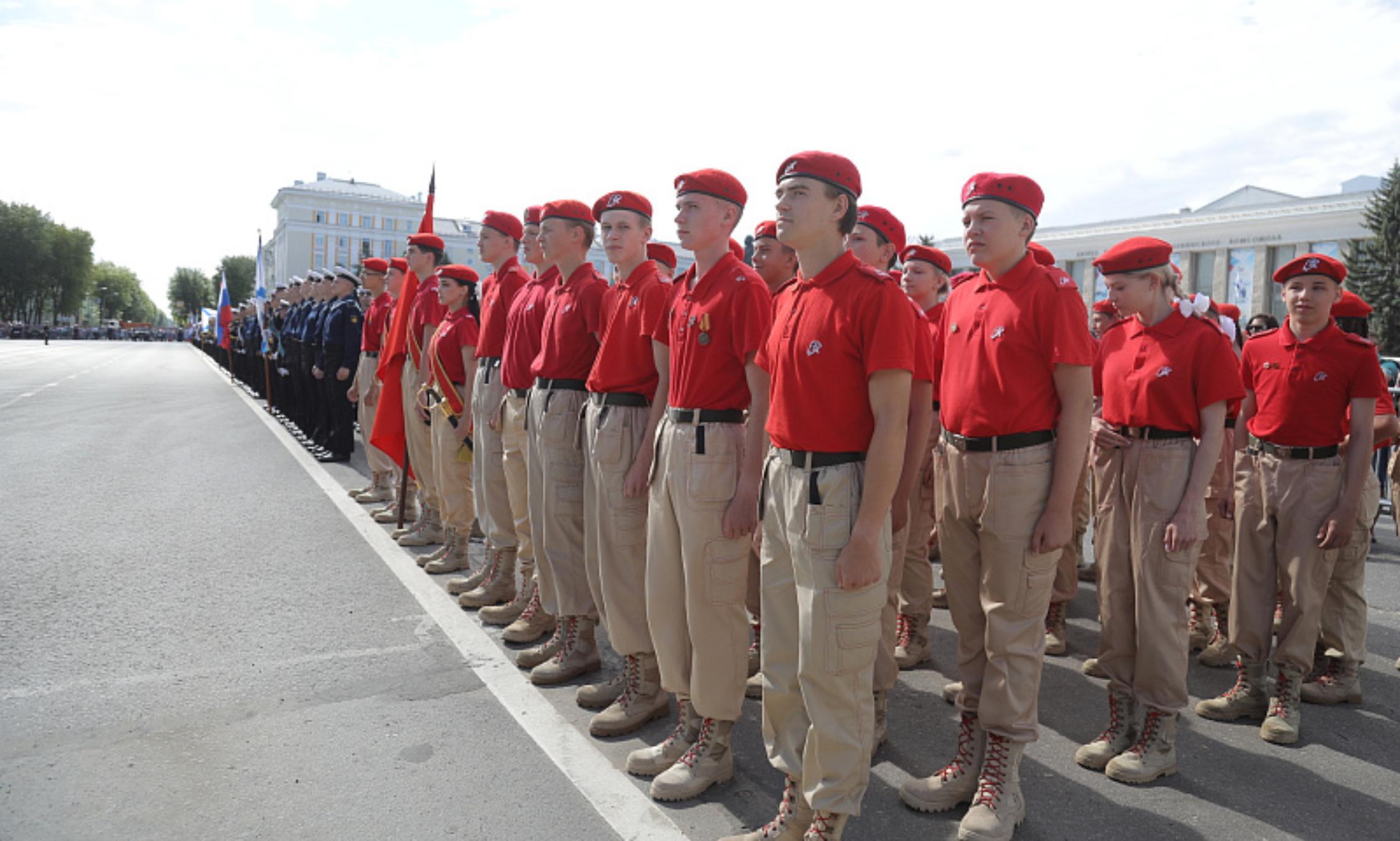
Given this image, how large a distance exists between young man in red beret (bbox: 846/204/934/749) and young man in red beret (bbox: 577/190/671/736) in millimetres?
967

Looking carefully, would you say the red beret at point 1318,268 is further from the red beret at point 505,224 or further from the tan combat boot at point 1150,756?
the red beret at point 505,224

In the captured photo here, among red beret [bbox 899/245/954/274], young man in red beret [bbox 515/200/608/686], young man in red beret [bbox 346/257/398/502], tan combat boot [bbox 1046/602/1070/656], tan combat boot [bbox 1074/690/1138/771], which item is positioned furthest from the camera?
young man in red beret [bbox 346/257/398/502]

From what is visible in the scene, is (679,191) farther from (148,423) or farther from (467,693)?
(148,423)

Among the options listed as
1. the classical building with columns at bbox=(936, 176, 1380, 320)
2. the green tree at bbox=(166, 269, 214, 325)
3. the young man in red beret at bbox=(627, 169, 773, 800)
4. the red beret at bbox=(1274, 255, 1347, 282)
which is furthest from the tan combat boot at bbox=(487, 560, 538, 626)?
the green tree at bbox=(166, 269, 214, 325)

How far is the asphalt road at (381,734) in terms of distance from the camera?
10.3 feet

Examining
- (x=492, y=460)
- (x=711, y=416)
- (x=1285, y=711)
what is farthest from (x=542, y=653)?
(x=1285, y=711)

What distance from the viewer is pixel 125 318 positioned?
498ft

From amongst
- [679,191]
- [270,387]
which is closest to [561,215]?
[679,191]

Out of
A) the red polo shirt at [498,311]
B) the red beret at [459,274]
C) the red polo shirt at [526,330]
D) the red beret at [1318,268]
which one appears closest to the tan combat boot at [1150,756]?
the red beret at [1318,268]

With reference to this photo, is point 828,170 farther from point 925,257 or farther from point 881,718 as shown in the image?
point 925,257

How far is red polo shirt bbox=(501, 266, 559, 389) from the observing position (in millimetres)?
4895

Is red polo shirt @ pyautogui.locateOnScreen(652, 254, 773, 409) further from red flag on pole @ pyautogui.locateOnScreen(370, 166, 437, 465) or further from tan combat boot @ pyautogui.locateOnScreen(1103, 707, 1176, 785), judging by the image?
red flag on pole @ pyautogui.locateOnScreen(370, 166, 437, 465)

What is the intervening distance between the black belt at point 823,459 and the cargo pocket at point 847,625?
39 centimetres

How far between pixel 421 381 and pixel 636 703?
3964 mm
